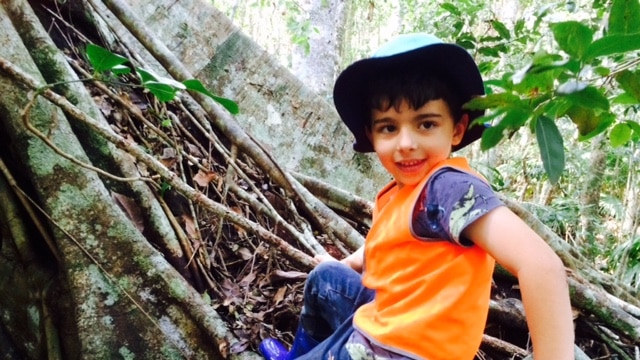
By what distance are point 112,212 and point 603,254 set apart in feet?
18.1

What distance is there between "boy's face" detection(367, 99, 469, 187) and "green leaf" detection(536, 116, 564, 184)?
15.5 inches

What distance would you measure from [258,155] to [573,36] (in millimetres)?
1621

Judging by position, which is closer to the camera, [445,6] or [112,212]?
[112,212]

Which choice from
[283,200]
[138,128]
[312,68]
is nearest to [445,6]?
[283,200]

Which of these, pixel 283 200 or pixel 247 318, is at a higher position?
pixel 283 200

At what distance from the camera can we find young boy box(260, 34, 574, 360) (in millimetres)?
1056

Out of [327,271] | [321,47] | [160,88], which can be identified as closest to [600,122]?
[327,271]

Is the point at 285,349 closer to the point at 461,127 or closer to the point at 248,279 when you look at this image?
the point at 248,279

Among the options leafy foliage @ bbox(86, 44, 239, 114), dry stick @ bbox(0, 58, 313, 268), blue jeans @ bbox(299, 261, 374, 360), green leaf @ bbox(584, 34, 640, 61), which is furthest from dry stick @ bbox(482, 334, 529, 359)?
green leaf @ bbox(584, 34, 640, 61)

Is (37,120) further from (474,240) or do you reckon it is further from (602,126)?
(602,126)

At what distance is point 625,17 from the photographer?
79cm

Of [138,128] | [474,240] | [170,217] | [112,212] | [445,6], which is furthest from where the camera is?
[445,6]

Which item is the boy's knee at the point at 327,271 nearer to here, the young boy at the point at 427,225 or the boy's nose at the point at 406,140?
the young boy at the point at 427,225

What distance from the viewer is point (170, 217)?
1959mm
